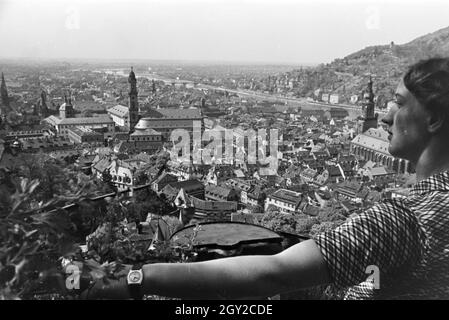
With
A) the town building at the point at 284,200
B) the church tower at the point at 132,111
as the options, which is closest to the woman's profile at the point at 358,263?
the town building at the point at 284,200

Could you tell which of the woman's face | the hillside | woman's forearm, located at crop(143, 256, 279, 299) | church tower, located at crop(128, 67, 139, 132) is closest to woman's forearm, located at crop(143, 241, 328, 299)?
woman's forearm, located at crop(143, 256, 279, 299)

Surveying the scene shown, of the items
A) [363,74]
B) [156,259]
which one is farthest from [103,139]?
[363,74]

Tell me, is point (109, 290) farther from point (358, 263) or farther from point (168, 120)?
point (168, 120)

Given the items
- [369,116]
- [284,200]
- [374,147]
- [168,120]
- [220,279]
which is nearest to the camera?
[220,279]

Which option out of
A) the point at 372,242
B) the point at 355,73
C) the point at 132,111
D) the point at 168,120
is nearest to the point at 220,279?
the point at 372,242
